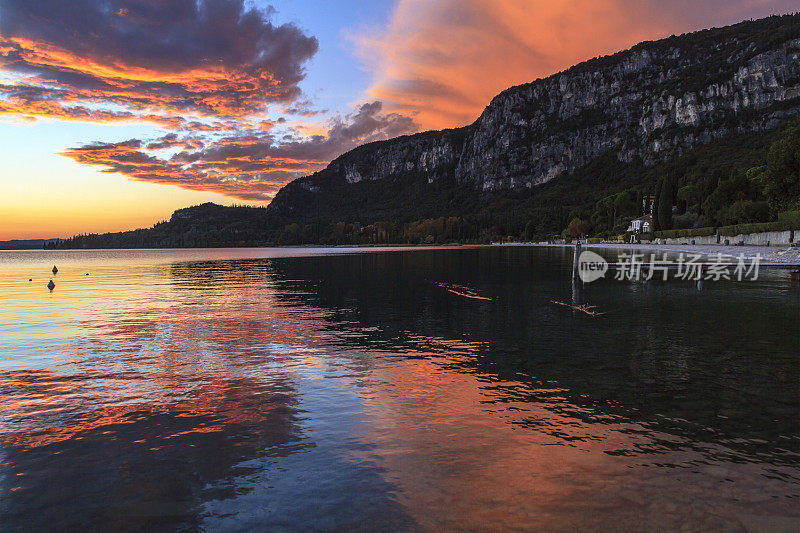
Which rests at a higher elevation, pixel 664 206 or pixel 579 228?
pixel 664 206

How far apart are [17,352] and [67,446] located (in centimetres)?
1196

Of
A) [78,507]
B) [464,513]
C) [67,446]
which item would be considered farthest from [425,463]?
[67,446]

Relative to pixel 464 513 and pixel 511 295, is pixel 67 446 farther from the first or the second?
pixel 511 295

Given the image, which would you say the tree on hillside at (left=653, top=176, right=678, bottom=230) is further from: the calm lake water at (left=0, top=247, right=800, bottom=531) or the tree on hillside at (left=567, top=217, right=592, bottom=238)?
the calm lake water at (left=0, top=247, right=800, bottom=531)

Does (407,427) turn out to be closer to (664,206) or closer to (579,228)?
(664,206)

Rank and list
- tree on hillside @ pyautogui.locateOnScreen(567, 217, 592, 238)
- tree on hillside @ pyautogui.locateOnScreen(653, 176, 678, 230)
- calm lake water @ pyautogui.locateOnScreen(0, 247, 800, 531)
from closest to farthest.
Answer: calm lake water @ pyautogui.locateOnScreen(0, 247, 800, 531) → tree on hillside @ pyautogui.locateOnScreen(653, 176, 678, 230) → tree on hillside @ pyautogui.locateOnScreen(567, 217, 592, 238)

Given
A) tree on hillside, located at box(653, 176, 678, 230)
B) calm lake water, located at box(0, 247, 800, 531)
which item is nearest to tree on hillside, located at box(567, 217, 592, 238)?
tree on hillside, located at box(653, 176, 678, 230)

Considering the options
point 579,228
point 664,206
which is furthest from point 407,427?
point 579,228

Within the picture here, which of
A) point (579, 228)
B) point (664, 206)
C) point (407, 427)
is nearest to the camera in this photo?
point (407, 427)

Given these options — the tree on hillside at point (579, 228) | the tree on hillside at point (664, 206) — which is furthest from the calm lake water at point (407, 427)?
the tree on hillside at point (579, 228)

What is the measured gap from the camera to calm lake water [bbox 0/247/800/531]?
267 inches

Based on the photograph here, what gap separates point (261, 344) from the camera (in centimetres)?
1884

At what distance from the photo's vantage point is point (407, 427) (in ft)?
32.6

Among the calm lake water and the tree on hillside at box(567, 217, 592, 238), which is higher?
the tree on hillside at box(567, 217, 592, 238)
